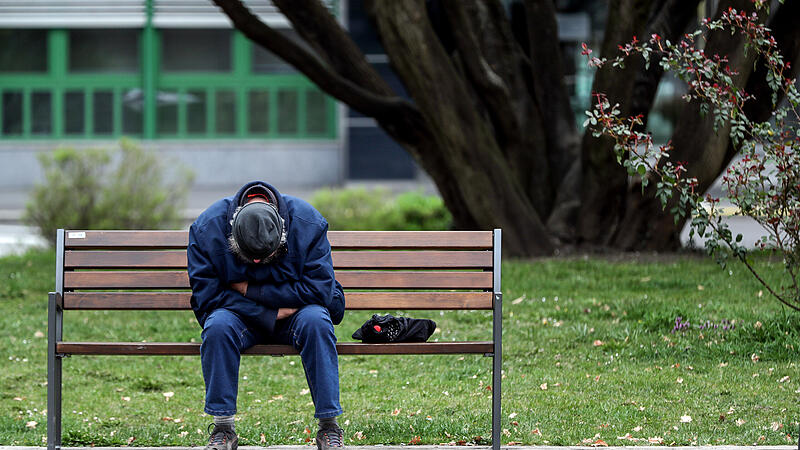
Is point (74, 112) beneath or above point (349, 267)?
beneath

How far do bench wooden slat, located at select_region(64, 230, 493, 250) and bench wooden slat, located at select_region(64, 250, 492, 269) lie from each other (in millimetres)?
38

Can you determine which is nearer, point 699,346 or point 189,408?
point 189,408

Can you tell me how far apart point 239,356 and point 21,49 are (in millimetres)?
28070

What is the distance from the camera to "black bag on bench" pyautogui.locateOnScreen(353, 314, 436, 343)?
14.3ft

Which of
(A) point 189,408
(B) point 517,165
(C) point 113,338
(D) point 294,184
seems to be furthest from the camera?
(D) point 294,184

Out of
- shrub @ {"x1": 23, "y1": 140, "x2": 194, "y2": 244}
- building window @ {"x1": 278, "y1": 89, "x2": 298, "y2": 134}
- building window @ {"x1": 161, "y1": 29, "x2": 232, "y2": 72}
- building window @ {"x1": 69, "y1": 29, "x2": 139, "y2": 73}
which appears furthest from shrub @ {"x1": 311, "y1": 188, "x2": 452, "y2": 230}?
building window @ {"x1": 69, "y1": 29, "x2": 139, "y2": 73}

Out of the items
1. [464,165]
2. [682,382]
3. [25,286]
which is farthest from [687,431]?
[25,286]

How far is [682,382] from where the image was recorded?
18.8ft

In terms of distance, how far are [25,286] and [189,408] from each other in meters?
4.50

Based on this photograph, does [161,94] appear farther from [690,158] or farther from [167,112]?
[690,158]

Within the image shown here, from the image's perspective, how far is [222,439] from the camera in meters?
4.04

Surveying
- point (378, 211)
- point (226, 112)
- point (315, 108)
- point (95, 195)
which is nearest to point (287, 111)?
point (315, 108)

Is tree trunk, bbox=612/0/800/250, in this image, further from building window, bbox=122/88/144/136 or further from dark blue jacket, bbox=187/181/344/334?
building window, bbox=122/88/144/136

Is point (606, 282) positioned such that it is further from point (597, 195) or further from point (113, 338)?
point (113, 338)
